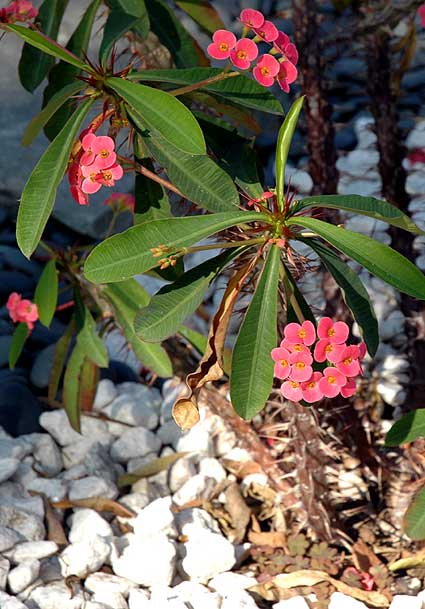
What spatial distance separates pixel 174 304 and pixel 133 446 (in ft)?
3.53

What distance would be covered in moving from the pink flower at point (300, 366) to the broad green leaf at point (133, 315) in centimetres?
66

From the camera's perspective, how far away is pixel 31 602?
6.06 feet

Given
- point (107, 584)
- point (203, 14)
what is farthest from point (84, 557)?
point (203, 14)

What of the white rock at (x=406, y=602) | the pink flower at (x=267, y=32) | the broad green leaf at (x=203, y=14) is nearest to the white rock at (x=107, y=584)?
the white rock at (x=406, y=602)

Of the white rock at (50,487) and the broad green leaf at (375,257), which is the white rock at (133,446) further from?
the broad green leaf at (375,257)

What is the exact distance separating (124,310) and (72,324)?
212mm

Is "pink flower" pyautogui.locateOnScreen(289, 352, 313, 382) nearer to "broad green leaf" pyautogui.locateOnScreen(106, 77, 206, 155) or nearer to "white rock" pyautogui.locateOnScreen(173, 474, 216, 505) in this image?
"broad green leaf" pyautogui.locateOnScreen(106, 77, 206, 155)

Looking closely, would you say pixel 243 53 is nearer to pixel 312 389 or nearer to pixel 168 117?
pixel 168 117

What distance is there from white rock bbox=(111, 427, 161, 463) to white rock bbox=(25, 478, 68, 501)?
0.78ft

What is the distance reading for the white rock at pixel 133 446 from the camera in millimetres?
2473

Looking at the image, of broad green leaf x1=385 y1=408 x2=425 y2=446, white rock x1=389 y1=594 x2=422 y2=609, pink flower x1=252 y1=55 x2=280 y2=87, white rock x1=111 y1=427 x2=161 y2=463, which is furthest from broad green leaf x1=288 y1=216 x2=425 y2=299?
white rock x1=111 y1=427 x2=161 y2=463

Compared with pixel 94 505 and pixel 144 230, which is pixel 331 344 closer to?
pixel 144 230

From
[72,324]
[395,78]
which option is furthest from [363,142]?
[72,324]

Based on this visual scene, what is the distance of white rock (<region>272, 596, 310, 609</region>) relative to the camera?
1839 mm
